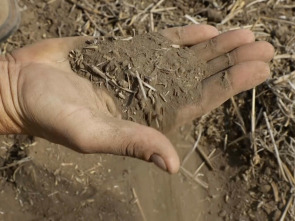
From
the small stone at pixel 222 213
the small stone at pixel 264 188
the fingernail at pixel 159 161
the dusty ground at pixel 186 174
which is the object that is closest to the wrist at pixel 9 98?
the dusty ground at pixel 186 174

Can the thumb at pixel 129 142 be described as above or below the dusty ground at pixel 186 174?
above

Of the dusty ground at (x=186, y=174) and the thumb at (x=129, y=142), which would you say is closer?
the thumb at (x=129, y=142)

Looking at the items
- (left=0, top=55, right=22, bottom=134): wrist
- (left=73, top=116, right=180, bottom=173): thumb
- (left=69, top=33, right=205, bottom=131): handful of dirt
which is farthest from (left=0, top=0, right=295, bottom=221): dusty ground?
(left=73, top=116, right=180, bottom=173): thumb

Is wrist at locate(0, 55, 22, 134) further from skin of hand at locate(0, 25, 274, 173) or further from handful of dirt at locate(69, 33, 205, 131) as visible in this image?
handful of dirt at locate(69, 33, 205, 131)

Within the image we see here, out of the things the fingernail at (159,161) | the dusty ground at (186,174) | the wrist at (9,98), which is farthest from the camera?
the dusty ground at (186,174)

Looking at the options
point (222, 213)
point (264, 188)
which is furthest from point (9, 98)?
point (264, 188)

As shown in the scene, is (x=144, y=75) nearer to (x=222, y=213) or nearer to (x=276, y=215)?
(x=222, y=213)

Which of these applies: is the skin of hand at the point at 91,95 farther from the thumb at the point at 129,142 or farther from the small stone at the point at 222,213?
the small stone at the point at 222,213

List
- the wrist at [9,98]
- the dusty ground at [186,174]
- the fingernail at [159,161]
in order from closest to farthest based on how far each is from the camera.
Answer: the fingernail at [159,161] → the wrist at [9,98] → the dusty ground at [186,174]
